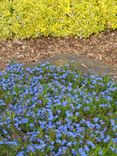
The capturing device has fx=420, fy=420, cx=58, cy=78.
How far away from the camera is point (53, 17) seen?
25.6 ft

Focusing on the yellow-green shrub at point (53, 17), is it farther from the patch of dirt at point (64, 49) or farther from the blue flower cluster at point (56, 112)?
the blue flower cluster at point (56, 112)

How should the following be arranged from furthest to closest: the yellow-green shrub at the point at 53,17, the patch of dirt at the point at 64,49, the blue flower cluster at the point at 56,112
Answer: the yellow-green shrub at the point at 53,17
the patch of dirt at the point at 64,49
the blue flower cluster at the point at 56,112

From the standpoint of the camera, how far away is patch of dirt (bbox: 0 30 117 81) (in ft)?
24.1

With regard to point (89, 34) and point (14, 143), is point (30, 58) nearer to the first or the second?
point (89, 34)

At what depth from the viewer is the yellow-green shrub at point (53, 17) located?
25.4 ft

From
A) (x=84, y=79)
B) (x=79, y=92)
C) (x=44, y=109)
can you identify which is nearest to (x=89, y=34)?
(x=84, y=79)

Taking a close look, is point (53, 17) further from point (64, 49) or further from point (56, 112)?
point (56, 112)

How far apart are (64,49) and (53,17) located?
25.2 inches

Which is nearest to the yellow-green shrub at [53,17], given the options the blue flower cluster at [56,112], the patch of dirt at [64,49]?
the patch of dirt at [64,49]

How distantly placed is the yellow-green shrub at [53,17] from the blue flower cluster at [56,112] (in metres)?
1.70

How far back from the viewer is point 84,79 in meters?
5.98

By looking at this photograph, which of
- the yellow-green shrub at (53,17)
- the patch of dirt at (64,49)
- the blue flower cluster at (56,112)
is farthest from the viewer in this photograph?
the yellow-green shrub at (53,17)

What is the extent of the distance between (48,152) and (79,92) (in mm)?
1291

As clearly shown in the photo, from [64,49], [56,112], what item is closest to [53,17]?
Result: [64,49]
